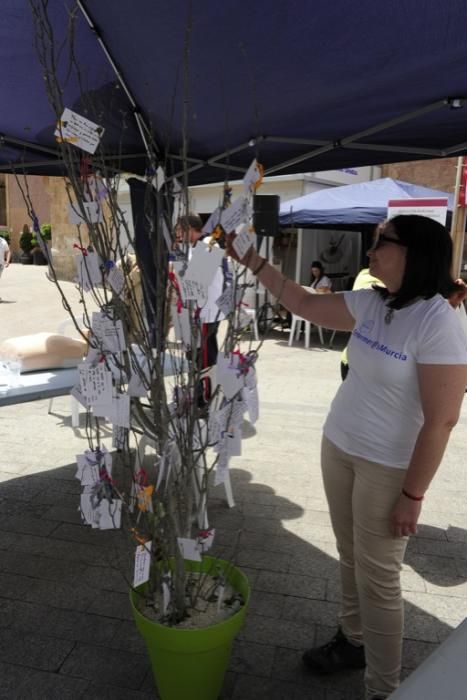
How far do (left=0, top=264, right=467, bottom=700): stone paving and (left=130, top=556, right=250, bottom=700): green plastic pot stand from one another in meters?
0.23

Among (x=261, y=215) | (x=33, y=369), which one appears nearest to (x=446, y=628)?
(x=261, y=215)

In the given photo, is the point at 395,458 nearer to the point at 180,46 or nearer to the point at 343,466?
the point at 343,466

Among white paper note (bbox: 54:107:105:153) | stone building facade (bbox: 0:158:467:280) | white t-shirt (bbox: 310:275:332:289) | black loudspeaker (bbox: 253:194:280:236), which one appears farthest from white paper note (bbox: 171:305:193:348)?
stone building facade (bbox: 0:158:467:280)

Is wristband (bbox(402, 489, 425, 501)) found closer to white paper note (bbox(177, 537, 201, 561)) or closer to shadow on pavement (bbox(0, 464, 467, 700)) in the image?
white paper note (bbox(177, 537, 201, 561))

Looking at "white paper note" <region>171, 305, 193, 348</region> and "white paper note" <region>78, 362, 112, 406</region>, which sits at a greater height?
"white paper note" <region>171, 305, 193, 348</region>

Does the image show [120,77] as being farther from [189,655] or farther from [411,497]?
[189,655]

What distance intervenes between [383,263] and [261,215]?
416mm

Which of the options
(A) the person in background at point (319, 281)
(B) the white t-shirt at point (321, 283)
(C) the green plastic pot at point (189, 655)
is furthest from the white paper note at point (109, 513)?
(B) the white t-shirt at point (321, 283)

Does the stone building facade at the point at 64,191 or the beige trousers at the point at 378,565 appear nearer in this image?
the beige trousers at the point at 378,565

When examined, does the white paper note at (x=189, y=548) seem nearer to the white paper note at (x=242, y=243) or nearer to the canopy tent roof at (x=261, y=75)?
the white paper note at (x=242, y=243)

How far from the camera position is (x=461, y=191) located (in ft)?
23.1

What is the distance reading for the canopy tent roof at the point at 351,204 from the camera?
8.84 metres

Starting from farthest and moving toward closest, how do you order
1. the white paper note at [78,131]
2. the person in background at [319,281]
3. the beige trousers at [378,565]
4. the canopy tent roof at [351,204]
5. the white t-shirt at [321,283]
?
the white t-shirt at [321,283] → the person in background at [319,281] → the canopy tent roof at [351,204] → the beige trousers at [378,565] → the white paper note at [78,131]

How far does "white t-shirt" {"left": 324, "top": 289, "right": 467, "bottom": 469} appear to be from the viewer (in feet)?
5.18
